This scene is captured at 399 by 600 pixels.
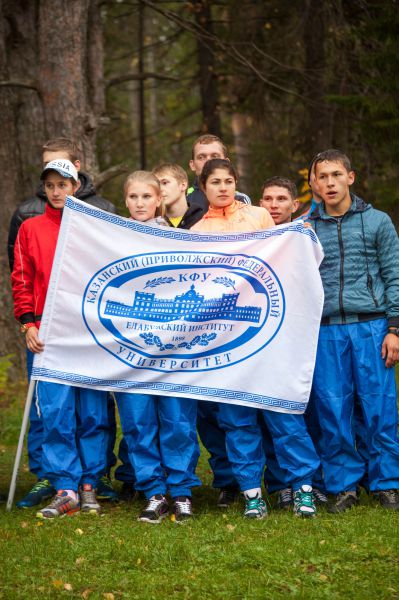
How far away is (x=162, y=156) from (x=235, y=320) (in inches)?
914

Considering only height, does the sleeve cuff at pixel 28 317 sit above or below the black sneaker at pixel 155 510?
above

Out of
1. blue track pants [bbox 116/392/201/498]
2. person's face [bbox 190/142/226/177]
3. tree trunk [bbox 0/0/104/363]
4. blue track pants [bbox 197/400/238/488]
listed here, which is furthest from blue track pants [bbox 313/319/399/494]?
tree trunk [bbox 0/0/104/363]

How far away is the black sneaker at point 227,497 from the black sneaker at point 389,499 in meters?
1.13

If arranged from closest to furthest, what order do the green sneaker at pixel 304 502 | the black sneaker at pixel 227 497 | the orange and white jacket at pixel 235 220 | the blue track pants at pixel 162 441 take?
the green sneaker at pixel 304 502
the blue track pants at pixel 162 441
the orange and white jacket at pixel 235 220
the black sneaker at pixel 227 497

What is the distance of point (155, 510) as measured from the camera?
6562 millimetres

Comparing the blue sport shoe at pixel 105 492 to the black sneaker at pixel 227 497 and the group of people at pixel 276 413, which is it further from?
the black sneaker at pixel 227 497

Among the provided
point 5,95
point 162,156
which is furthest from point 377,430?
point 162,156

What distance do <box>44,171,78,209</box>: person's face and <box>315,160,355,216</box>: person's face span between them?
185 cm

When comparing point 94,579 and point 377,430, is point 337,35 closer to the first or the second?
point 377,430

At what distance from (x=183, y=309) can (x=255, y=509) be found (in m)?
1.46

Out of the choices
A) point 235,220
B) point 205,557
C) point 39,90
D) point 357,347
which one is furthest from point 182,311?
point 39,90

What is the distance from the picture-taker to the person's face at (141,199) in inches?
271

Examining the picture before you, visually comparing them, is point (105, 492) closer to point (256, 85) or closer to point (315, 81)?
point (315, 81)

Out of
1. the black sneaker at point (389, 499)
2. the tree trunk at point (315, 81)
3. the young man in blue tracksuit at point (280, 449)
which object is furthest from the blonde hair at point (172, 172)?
the tree trunk at point (315, 81)
